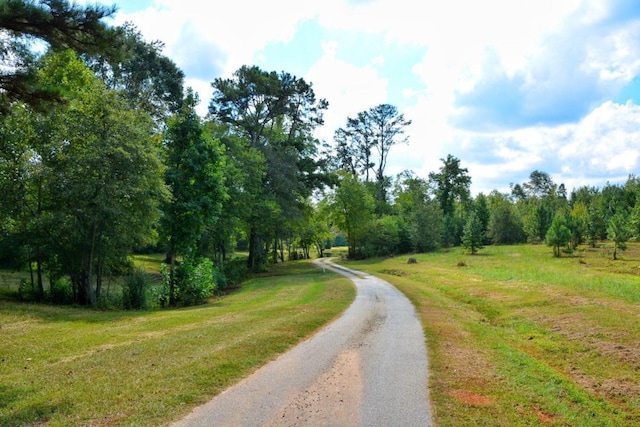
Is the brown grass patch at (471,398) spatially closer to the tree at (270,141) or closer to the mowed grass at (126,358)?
the mowed grass at (126,358)

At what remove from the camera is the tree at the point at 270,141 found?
3762 cm

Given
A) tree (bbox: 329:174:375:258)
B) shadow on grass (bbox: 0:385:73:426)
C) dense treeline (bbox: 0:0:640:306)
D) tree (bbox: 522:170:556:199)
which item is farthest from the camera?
tree (bbox: 522:170:556:199)

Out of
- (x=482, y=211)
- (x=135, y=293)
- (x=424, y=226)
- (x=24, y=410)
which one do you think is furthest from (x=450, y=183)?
(x=24, y=410)

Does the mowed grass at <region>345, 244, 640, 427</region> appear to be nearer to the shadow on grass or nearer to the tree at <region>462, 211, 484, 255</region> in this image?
the shadow on grass

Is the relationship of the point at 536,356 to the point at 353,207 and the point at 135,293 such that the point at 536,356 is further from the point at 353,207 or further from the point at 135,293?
the point at 353,207

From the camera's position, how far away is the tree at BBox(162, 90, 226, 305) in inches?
854

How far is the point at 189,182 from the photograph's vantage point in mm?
21938

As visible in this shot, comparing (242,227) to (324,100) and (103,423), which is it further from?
(103,423)

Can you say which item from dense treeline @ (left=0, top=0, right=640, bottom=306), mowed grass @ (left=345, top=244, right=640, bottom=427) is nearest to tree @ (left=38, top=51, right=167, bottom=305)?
dense treeline @ (left=0, top=0, right=640, bottom=306)

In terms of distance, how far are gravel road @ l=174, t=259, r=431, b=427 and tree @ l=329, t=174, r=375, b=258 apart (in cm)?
4871

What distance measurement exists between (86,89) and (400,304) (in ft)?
54.0

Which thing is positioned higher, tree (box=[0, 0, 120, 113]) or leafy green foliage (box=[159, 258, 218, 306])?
tree (box=[0, 0, 120, 113])

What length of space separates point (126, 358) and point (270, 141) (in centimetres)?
3572

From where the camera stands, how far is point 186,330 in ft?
39.0
